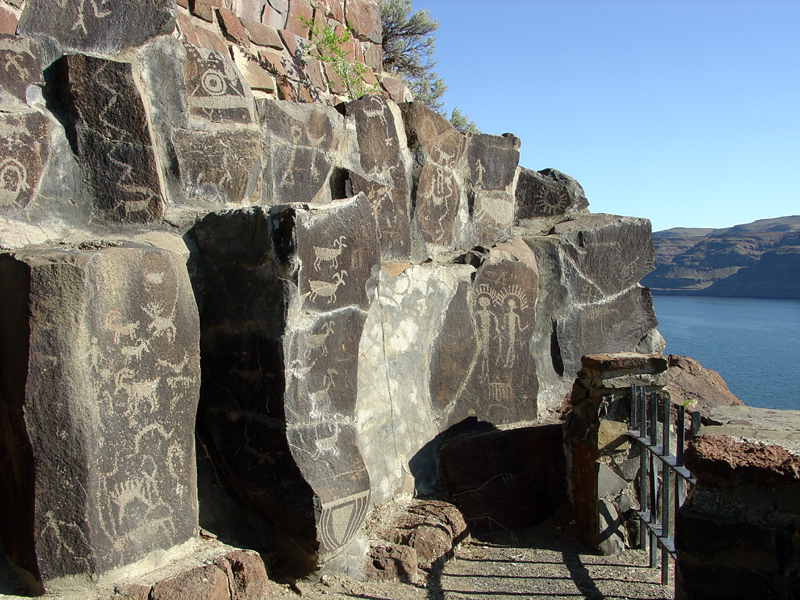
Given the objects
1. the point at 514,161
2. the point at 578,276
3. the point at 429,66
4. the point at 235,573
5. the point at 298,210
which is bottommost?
the point at 235,573

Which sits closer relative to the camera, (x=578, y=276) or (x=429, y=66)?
(x=578, y=276)

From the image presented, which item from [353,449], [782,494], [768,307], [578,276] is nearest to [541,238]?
[578,276]

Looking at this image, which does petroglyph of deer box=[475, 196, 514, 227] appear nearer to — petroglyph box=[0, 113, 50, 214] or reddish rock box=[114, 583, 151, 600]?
petroglyph box=[0, 113, 50, 214]

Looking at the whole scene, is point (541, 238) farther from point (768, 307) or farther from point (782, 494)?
point (768, 307)

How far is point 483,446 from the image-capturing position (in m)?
3.37

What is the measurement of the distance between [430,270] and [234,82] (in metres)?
1.22

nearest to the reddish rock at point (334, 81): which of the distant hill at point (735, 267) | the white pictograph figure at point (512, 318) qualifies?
the white pictograph figure at point (512, 318)

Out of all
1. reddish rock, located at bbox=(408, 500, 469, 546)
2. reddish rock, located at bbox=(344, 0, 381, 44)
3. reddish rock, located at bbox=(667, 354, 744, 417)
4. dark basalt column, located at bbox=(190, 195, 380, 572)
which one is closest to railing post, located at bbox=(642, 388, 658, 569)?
reddish rock, located at bbox=(408, 500, 469, 546)

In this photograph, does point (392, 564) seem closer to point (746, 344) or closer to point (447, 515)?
point (447, 515)

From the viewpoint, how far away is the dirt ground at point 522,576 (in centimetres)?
245

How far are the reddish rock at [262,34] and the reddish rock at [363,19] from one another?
38.2 inches

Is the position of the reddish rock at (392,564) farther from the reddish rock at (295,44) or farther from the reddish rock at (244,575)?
the reddish rock at (295,44)

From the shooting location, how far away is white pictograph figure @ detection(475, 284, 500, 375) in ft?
11.5

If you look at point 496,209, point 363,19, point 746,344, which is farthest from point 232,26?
point 746,344
